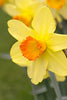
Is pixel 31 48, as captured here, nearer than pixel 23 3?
Yes

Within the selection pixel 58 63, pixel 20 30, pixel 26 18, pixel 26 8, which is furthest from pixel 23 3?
pixel 58 63

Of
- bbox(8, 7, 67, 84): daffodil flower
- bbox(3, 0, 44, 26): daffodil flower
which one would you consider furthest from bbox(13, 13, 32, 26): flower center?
bbox(8, 7, 67, 84): daffodil flower

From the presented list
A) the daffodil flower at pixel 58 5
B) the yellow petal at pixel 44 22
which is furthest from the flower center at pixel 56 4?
the yellow petal at pixel 44 22

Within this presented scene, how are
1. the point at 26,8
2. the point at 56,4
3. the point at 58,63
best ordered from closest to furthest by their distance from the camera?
1. the point at 58,63
2. the point at 56,4
3. the point at 26,8

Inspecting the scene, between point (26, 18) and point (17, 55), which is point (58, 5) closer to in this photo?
point (26, 18)

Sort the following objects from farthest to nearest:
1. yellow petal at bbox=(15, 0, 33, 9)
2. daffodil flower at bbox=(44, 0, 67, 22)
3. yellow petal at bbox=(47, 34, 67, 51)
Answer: yellow petal at bbox=(15, 0, 33, 9), daffodil flower at bbox=(44, 0, 67, 22), yellow petal at bbox=(47, 34, 67, 51)

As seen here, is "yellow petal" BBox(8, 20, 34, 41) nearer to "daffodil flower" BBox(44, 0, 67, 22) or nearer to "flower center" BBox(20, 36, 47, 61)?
"flower center" BBox(20, 36, 47, 61)

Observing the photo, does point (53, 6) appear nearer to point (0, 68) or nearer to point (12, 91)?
point (12, 91)
